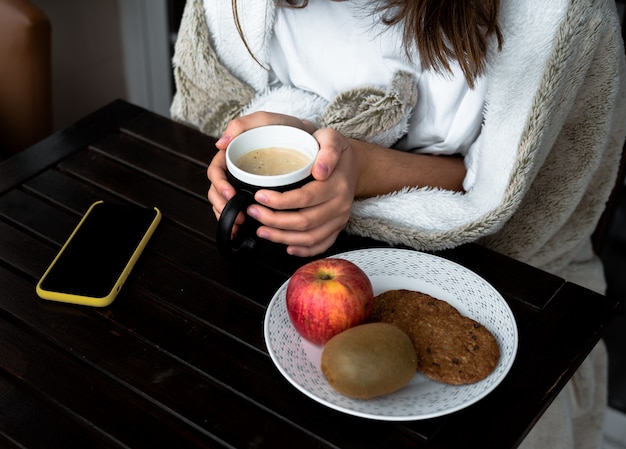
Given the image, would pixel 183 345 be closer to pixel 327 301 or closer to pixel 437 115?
pixel 327 301

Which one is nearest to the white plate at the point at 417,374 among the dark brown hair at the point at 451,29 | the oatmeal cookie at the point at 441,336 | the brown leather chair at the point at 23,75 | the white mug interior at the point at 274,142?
the oatmeal cookie at the point at 441,336

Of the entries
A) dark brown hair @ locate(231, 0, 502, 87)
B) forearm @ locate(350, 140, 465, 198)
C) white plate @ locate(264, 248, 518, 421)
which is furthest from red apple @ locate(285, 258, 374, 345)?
dark brown hair @ locate(231, 0, 502, 87)

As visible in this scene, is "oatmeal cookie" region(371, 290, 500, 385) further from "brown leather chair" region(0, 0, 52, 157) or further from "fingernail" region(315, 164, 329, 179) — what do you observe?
"brown leather chair" region(0, 0, 52, 157)

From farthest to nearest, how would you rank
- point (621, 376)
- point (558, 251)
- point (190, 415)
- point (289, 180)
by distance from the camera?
point (621, 376) < point (558, 251) < point (289, 180) < point (190, 415)

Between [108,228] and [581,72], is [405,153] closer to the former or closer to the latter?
[581,72]

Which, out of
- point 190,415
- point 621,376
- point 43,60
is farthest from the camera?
point 621,376

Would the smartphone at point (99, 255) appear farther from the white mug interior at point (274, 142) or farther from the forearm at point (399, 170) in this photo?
the forearm at point (399, 170)

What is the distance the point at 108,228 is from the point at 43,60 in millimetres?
626

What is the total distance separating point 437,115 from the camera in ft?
3.17

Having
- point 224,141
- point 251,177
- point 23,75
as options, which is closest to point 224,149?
→ point 224,141

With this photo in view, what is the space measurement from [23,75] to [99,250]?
65 cm

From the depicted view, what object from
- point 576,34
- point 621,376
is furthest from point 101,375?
point 621,376

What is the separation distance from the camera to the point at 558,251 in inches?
40.6

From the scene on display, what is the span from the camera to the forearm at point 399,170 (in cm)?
90
